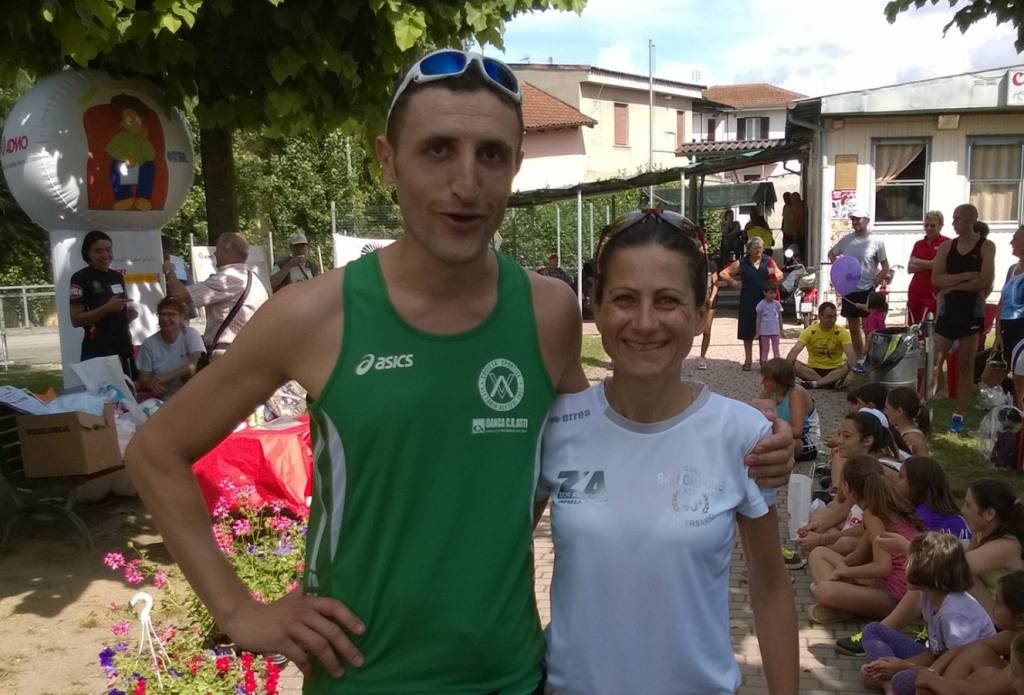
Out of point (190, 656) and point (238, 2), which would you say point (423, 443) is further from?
point (238, 2)

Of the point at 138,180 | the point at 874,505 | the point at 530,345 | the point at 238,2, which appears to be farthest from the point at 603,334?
the point at 138,180

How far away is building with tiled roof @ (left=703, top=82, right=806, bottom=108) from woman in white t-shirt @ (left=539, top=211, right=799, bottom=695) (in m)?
58.8

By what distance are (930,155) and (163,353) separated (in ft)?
48.8

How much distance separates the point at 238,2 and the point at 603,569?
5238mm

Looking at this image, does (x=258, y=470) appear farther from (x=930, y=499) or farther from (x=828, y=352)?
(x=828, y=352)

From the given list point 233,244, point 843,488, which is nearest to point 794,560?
point 843,488

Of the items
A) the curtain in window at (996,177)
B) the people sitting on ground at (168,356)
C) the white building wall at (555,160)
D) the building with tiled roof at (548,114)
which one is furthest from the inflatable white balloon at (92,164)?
the white building wall at (555,160)

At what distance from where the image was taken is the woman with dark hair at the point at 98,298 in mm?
6688

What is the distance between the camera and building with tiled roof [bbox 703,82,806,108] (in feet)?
193

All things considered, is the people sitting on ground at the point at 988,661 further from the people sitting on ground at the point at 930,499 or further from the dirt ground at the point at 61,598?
the dirt ground at the point at 61,598

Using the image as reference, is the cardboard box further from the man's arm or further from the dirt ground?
the man's arm

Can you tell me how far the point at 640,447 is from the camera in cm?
185

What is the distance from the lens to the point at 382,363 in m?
1.66

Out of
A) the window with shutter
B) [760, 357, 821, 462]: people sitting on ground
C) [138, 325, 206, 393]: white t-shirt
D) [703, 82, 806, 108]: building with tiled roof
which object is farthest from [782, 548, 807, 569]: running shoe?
[703, 82, 806, 108]: building with tiled roof
